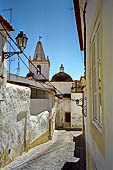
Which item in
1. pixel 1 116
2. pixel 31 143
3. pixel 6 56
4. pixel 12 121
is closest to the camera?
pixel 1 116

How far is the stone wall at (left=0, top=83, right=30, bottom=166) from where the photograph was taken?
5.80m

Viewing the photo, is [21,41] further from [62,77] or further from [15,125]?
[62,77]

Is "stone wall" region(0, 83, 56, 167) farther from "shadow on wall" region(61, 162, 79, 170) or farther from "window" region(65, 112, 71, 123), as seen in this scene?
"window" region(65, 112, 71, 123)

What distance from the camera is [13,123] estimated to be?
663cm

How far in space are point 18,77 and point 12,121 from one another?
5487 millimetres

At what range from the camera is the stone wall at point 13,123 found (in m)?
5.80

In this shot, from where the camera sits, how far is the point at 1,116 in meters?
5.58

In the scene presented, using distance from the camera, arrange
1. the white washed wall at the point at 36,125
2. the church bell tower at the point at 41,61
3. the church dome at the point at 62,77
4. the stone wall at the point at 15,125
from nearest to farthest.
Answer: the stone wall at the point at 15,125, the white washed wall at the point at 36,125, the church bell tower at the point at 41,61, the church dome at the point at 62,77

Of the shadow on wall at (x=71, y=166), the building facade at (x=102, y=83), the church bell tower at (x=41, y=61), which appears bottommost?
the shadow on wall at (x=71, y=166)

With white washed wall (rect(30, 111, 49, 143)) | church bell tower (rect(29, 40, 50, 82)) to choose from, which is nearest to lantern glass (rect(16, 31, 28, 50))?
white washed wall (rect(30, 111, 49, 143))

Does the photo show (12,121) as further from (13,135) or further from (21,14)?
(21,14)

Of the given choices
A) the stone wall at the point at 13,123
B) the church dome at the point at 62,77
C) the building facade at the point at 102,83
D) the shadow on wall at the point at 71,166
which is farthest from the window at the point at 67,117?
the building facade at the point at 102,83

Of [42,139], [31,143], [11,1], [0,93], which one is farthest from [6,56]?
[42,139]

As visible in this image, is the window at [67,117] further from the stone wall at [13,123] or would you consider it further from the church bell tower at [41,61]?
the stone wall at [13,123]
